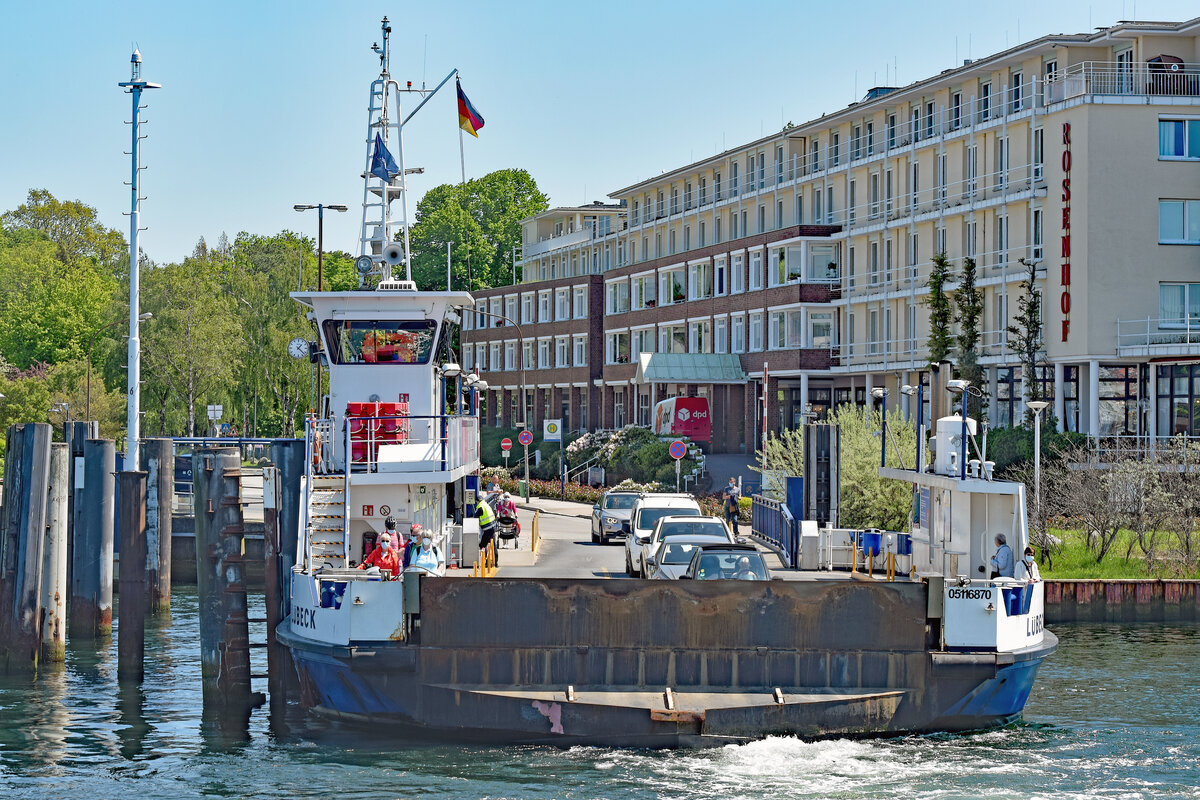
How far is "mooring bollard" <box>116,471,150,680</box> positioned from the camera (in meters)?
24.7

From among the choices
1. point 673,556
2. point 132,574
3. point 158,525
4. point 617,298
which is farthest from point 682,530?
point 617,298

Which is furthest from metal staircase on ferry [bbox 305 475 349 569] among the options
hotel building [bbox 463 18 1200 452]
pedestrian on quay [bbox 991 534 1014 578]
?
hotel building [bbox 463 18 1200 452]

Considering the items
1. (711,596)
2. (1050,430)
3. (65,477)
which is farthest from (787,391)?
(711,596)

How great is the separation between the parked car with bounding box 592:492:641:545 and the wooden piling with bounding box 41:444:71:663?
18.0 m

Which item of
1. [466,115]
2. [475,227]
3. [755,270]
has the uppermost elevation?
[475,227]

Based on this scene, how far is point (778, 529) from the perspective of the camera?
33.9 meters

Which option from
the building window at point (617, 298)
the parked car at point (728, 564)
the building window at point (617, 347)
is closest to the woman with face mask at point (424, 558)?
the parked car at point (728, 564)

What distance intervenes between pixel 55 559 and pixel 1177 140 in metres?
44.1

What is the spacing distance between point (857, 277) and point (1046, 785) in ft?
187

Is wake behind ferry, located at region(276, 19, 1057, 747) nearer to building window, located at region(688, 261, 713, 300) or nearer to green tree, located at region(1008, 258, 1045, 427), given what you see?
green tree, located at region(1008, 258, 1045, 427)

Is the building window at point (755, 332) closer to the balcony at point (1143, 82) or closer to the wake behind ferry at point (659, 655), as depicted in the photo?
the balcony at point (1143, 82)

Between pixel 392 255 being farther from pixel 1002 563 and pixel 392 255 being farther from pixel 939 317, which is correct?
pixel 939 317

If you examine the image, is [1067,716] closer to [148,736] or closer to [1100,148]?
[148,736]

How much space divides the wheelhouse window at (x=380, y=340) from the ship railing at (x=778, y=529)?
26.2 ft
